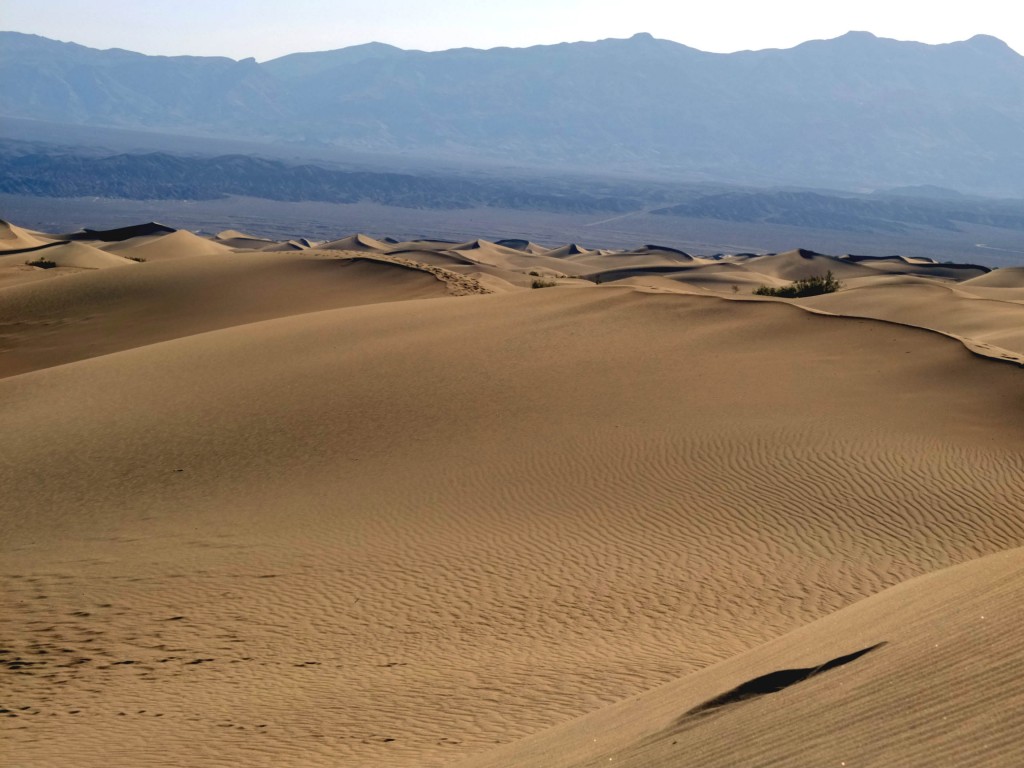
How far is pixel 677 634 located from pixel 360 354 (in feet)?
36.7

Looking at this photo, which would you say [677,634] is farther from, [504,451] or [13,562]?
[13,562]

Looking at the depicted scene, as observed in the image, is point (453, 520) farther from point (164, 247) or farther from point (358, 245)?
point (358, 245)

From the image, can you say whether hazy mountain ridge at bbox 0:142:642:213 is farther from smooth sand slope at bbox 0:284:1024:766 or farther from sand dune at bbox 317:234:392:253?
smooth sand slope at bbox 0:284:1024:766

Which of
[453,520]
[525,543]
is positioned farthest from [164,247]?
[525,543]

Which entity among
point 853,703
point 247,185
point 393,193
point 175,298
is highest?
point 247,185

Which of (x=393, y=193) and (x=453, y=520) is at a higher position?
(x=393, y=193)

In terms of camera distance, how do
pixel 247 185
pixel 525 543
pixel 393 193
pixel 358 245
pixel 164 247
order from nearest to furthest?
pixel 525 543 < pixel 164 247 < pixel 358 245 < pixel 247 185 < pixel 393 193

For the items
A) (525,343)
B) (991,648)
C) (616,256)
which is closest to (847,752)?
(991,648)

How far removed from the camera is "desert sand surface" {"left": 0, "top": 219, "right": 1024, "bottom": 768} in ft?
21.7

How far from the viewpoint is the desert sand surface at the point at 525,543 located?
6.60 metres

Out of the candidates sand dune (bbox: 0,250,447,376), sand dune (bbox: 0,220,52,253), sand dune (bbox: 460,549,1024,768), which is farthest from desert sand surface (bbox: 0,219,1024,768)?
sand dune (bbox: 0,220,52,253)

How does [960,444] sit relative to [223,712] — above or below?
above

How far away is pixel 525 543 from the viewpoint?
1106 cm

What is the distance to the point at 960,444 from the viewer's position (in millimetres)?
13008
